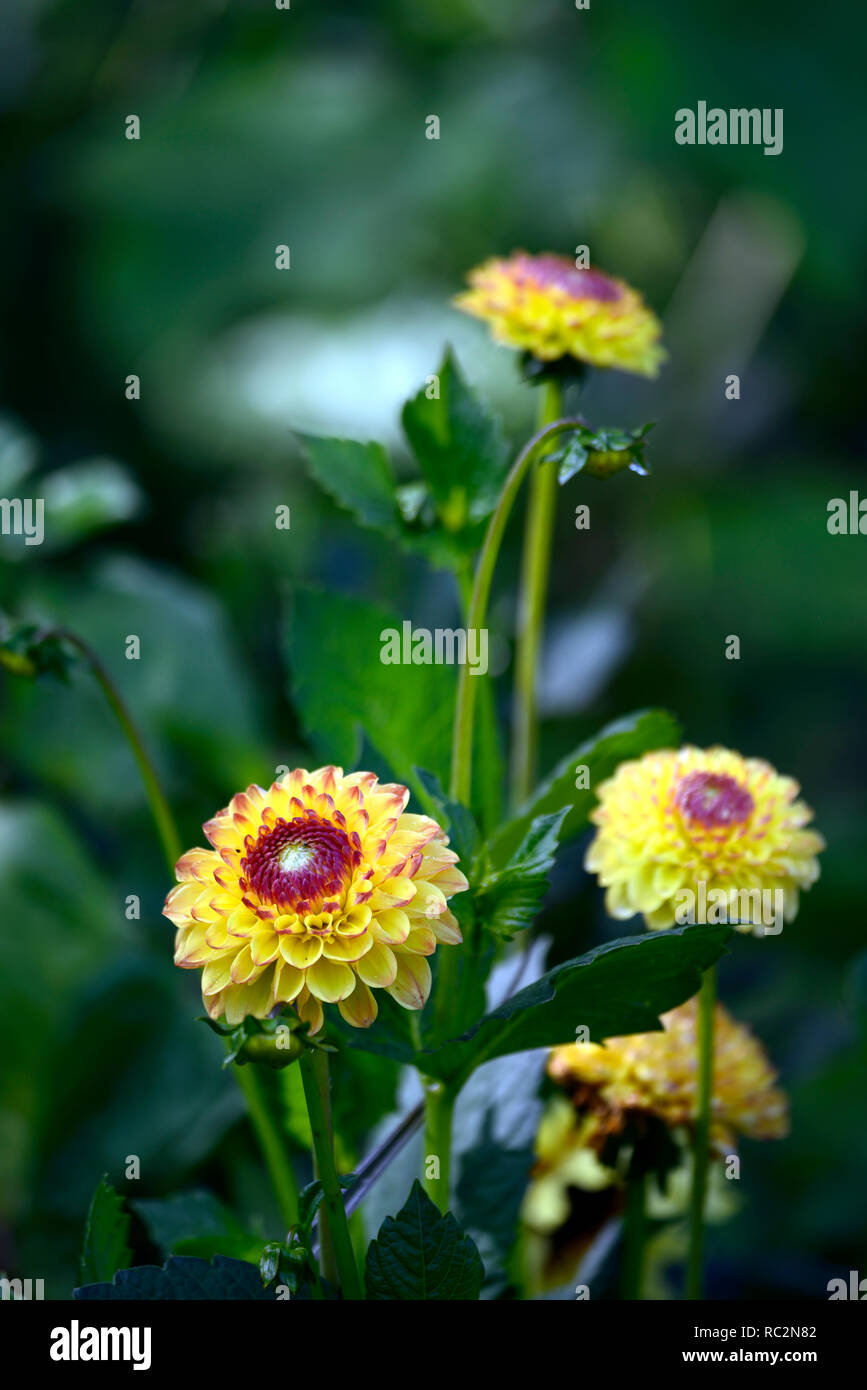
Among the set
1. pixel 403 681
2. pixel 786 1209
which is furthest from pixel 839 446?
pixel 403 681

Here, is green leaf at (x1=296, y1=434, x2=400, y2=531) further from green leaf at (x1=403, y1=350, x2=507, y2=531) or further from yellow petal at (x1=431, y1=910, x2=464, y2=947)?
yellow petal at (x1=431, y1=910, x2=464, y2=947)

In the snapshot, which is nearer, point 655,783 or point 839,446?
point 655,783

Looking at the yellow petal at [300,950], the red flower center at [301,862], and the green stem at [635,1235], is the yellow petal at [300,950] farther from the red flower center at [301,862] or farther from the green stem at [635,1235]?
the green stem at [635,1235]

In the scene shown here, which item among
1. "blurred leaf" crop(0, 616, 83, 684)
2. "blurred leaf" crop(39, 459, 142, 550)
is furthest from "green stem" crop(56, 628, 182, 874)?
"blurred leaf" crop(39, 459, 142, 550)

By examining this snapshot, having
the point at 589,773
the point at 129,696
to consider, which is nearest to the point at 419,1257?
the point at 589,773
